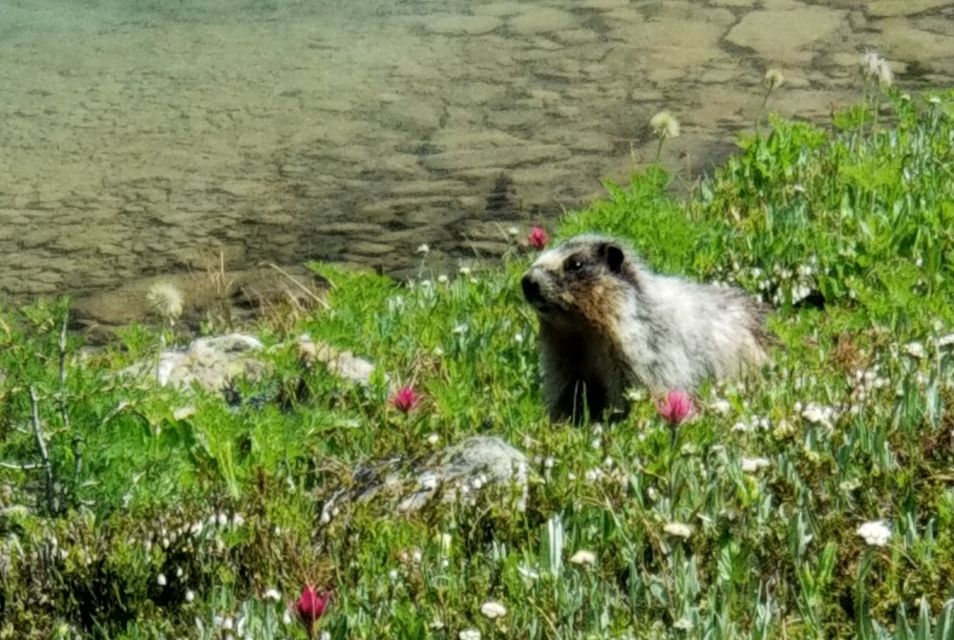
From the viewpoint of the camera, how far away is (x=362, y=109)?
14.3m

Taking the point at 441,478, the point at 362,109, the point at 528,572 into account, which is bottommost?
the point at 362,109

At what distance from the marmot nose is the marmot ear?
0.35m

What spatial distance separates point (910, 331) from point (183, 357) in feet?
11.4

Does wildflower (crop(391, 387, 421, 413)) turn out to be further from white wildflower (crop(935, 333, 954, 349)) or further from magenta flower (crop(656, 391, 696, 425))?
white wildflower (crop(935, 333, 954, 349))

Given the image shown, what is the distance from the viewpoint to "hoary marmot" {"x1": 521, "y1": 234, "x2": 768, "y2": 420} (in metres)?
7.45

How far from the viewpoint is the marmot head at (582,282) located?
24.2 ft

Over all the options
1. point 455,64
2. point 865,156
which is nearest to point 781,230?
point 865,156

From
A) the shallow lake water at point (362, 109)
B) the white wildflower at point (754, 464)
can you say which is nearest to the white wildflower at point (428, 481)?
the white wildflower at point (754, 464)

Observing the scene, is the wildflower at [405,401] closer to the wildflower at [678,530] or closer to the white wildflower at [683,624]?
the wildflower at [678,530]

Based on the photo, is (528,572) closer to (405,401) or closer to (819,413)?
(819,413)

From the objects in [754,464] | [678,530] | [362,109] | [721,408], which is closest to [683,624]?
[678,530]

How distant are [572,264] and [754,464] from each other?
245 cm

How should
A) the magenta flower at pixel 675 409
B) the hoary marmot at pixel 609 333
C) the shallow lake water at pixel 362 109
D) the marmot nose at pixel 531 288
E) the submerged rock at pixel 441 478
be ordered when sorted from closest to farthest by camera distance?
the magenta flower at pixel 675 409, the submerged rock at pixel 441 478, the marmot nose at pixel 531 288, the hoary marmot at pixel 609 333, the shallow lake water at pixel 362 109

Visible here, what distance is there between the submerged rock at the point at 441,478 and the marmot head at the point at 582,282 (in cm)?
113
